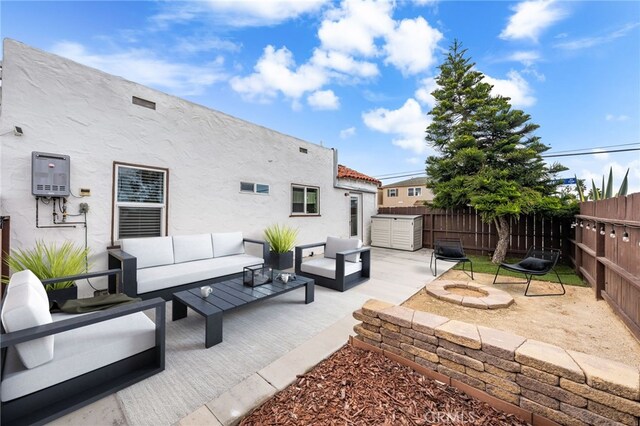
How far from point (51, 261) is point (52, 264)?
0.24 feet

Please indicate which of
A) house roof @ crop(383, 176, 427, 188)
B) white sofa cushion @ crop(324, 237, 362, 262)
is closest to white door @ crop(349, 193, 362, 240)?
A: white sofa cushion @ crop(324, 237, 362, 262)

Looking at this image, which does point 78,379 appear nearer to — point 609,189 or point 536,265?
point 536,265

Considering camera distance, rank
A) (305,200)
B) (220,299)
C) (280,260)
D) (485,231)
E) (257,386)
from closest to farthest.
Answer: (257,386)
(220,299)
(280,260)
(305,200)
(485,231)

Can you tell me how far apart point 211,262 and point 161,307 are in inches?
104

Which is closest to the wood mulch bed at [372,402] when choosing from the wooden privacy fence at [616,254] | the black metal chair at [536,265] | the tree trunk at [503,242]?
the wooden privacy fence at [616,254]

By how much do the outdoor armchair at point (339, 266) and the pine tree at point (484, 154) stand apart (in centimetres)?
412

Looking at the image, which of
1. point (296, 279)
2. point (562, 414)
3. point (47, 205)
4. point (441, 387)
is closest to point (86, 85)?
point (47, 205)

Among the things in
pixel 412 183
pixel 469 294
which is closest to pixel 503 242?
pixel 469 294

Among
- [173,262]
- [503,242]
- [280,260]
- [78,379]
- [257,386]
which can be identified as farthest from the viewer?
[503,242]

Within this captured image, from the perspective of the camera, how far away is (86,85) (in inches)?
170

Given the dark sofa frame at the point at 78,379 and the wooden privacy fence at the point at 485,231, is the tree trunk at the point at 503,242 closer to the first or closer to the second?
the wooden privacy fence at the point at 485,231

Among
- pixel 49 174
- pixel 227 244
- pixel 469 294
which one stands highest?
pixel 49 174

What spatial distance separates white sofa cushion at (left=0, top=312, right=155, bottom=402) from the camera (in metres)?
1.77

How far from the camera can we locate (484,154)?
25.2ft
